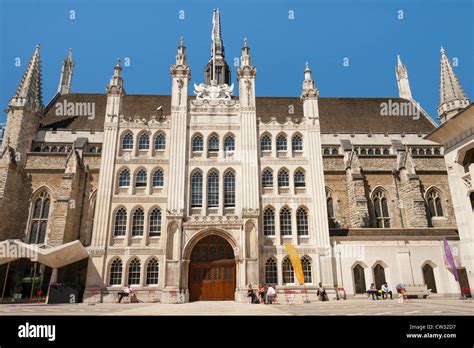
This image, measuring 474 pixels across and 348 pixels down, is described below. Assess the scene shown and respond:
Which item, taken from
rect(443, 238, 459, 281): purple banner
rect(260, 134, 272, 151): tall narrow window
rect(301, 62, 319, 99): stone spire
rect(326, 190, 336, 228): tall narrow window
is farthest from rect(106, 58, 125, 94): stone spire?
rect(443, 238, 459, 281): purple banner

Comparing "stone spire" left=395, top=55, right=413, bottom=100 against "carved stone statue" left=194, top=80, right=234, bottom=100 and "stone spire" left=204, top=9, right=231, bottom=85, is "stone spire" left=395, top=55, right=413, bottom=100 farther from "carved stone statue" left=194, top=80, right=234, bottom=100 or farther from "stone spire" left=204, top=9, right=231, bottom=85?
"carved stone statue" left=194, top=80, right=234, bottom=100

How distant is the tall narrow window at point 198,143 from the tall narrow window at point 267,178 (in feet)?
18.1

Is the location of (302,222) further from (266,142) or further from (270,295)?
(266,142)

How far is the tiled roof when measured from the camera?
118ft

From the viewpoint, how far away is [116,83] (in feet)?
90.2

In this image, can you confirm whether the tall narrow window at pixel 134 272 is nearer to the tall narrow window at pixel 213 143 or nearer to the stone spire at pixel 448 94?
the tall narrow window at pixel 213 143

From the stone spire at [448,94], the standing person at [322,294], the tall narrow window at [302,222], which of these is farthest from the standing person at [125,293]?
the stone spire at [448,94]

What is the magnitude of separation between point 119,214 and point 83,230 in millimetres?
5000

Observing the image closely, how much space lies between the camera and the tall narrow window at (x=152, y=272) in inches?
907

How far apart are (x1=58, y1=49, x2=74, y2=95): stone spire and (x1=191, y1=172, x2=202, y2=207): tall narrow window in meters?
30.6

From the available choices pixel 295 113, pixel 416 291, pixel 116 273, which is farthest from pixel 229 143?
pixel 416 291

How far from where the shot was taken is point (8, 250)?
2030 centimetres

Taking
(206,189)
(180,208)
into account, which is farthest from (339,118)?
(180,208)
